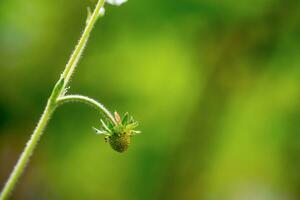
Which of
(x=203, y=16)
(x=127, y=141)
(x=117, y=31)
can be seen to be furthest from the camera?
(x=117, y=31)

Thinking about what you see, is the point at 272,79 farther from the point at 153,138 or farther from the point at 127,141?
the point at 127,141

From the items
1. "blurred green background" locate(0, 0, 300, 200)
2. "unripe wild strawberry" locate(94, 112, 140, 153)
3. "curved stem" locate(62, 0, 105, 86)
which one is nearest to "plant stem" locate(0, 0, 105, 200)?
"curved stem" locate(62, 0, 105, 86)

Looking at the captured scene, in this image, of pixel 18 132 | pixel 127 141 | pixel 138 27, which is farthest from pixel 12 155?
pixel 127 141

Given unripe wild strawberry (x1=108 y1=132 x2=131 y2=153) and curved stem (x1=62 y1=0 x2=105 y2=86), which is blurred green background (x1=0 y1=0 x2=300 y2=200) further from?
curved stem (x1=62 y1=0 x2=105 y2=86)

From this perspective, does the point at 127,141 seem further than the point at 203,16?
No

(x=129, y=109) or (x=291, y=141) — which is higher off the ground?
(x=129, y=109)

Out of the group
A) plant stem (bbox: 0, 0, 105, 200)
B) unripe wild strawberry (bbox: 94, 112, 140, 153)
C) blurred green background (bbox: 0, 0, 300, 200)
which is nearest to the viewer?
plant stem (bbox: 0, 0, 105, 200)

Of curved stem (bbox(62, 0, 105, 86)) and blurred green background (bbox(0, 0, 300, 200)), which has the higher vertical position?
blurred green background (bbox(0, 0, 300, 200))

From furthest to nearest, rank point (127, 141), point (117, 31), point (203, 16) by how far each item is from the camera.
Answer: point (117, 31), point (203, 16), point (127, 141)

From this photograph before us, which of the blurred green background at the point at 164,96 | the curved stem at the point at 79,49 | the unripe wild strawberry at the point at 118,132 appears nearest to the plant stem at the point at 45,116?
the curved stem at the point at 79,49
